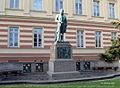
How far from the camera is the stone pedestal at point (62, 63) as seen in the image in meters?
16.8

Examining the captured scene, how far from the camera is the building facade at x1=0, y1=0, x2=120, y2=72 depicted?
26.6 m

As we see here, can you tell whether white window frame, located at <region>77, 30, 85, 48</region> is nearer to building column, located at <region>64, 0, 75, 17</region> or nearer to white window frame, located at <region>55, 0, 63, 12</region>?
building column, located at <region>64, 0, 75, 17</region>

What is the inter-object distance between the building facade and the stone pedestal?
587 cm

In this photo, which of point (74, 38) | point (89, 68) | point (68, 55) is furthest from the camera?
point (74, 38)

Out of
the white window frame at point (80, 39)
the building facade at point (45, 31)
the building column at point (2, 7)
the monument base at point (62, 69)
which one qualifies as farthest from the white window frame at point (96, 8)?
the monument base at point (62, 69)

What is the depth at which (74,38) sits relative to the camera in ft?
100

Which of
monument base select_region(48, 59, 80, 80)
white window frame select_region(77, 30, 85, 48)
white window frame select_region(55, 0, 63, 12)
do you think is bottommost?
monument base select_region(48, 59, 80, 80)

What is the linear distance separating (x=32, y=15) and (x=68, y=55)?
1219cm

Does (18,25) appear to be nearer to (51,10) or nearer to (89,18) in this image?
(51,10)

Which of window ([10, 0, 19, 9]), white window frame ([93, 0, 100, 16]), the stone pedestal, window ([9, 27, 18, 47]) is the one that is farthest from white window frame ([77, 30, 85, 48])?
the stone pedestal

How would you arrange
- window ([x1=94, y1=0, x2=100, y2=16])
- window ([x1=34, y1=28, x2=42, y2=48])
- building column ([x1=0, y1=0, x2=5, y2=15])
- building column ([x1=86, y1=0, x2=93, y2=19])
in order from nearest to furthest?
1. building column ([x1=0, y1=0, x2=5, y2=15])
2. window ([x1=34, y1=28, x2=42, y2=48])
3. building column ([x1=86, y1=0, x2=93, y2=19])
4. window ([x1=94, y1=0, x2=100, y2=16])

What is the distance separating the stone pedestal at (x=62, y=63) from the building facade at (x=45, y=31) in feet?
19.3

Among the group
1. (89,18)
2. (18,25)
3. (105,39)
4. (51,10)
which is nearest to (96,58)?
(105,39)

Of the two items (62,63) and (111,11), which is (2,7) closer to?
(62,63)
